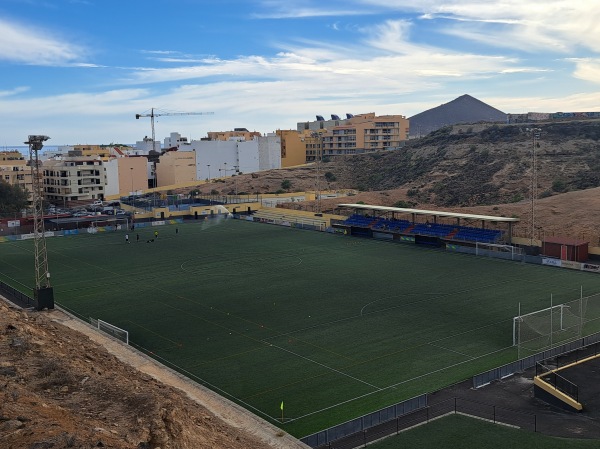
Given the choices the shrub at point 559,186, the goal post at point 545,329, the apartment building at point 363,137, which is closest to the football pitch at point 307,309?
the goal post at point 545,329

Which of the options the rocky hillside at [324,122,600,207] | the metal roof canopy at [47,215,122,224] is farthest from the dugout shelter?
the metal roof canopy at [47,215,122,224]

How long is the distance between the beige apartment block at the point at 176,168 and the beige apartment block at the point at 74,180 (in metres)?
25.4

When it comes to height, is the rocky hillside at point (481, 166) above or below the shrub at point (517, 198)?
above

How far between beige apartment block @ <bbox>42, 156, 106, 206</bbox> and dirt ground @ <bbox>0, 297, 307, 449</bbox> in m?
96.0

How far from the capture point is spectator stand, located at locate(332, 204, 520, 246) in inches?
2562

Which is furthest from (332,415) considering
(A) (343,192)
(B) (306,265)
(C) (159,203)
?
(A) (343,192)

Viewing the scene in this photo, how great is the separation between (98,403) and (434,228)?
181ft

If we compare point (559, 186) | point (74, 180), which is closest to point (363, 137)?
point (559, 186)

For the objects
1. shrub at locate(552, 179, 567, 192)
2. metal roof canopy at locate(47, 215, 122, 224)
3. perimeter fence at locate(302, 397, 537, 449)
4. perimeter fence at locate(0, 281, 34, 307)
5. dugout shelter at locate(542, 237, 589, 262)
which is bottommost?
perimeter fence at locate(302, 397, 537, 449)

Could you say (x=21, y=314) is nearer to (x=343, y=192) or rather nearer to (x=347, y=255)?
(x=347, y=255)

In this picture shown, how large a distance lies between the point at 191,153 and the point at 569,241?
110m

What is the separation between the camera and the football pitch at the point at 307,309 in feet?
98.3

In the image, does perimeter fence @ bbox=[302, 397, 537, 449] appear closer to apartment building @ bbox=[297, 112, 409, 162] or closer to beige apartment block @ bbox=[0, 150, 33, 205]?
beige apartment block @ bbox=[0, 150, 33, 205]

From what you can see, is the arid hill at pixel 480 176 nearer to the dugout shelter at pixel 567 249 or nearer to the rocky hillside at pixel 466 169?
the rocky hillside at pixel 466 169
